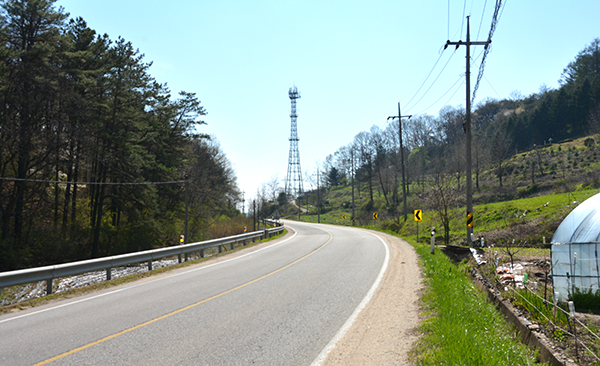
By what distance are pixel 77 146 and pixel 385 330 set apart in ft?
87.8

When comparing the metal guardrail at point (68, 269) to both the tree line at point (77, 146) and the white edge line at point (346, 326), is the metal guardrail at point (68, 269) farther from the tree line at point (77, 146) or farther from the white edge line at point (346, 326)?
the tree line at point (77, 146)

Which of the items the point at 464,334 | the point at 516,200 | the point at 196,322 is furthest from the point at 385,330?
A: the point at 516,200

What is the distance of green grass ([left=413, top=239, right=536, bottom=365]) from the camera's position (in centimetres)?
421

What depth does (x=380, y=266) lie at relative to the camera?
13.1 m

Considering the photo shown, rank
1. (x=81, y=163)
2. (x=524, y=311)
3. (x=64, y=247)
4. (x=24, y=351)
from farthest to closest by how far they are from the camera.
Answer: (x=64, y=247) → (x=81, y=163) → (x=524, y=311) → (x=24, y=351)

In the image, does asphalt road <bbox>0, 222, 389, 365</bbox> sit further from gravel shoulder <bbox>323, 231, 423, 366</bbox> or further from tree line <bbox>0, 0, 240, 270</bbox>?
tree line <bbox>0, 0, 240, 270</bbox>

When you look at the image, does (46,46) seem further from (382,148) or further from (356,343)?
(382,148)

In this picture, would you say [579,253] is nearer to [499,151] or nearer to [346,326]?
[346,326]

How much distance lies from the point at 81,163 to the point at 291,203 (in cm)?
8602

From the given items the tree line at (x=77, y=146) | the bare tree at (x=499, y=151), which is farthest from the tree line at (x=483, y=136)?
the tree line at (x=77, y=146)

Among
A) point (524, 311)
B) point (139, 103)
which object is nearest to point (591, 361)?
point (524, 311)

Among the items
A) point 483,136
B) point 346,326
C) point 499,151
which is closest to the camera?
point 346,326

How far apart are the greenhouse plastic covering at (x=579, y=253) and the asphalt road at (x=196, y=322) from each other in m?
3.85

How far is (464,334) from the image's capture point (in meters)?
4.85
